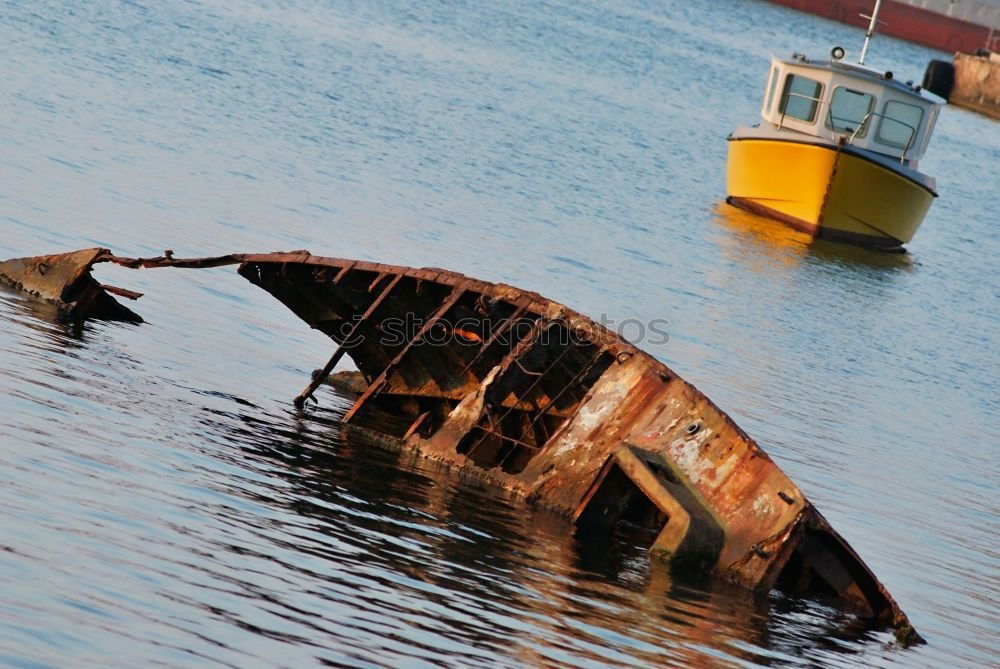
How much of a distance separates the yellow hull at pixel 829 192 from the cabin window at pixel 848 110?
0.98 meters

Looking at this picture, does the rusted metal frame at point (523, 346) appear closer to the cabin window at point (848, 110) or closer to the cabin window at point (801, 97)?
the cabin window at point (848, 110)

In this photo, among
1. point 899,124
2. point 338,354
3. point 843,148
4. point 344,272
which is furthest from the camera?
point 899,124

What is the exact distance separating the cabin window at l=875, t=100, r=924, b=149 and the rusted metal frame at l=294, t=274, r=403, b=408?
25.1m

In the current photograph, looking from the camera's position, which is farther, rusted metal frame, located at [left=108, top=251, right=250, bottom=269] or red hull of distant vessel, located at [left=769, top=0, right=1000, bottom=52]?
red hull of distant vessel, located at [left=769, top=0, right=1000, bottom=52]

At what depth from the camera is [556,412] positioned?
15.4m

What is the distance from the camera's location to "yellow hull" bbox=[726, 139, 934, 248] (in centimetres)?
3844

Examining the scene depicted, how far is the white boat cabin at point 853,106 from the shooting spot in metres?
37.9

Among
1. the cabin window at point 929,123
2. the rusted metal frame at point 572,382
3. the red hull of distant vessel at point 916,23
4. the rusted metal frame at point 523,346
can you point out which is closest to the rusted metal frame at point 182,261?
the rusted metal frame at point 523,346

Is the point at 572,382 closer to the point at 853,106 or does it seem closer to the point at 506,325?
the point at 506,325

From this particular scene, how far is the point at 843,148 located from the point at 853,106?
53.2 inches

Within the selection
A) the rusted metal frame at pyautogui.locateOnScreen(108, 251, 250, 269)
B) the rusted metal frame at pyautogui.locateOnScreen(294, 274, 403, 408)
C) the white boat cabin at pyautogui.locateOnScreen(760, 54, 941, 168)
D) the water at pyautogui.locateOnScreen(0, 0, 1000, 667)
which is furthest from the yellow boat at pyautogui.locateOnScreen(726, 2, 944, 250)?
the rusted metal frame at pyautogui.locateOnScreen(108, 251, 250, 269)

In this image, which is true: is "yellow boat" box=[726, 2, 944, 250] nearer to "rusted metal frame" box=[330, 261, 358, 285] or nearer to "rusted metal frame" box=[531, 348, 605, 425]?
"rusted metal frame" box=[330, 261, 358, 285]

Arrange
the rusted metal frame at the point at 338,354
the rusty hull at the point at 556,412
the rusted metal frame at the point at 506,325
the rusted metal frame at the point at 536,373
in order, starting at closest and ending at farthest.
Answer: the rusty hull at the point at 556,412, the rusted metal frame at the point at 536,373, the rusted metal frame at the point at 506,325, the rusted metal frame at the point at 338,354

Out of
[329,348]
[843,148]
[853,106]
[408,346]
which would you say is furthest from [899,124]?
[408,346]
